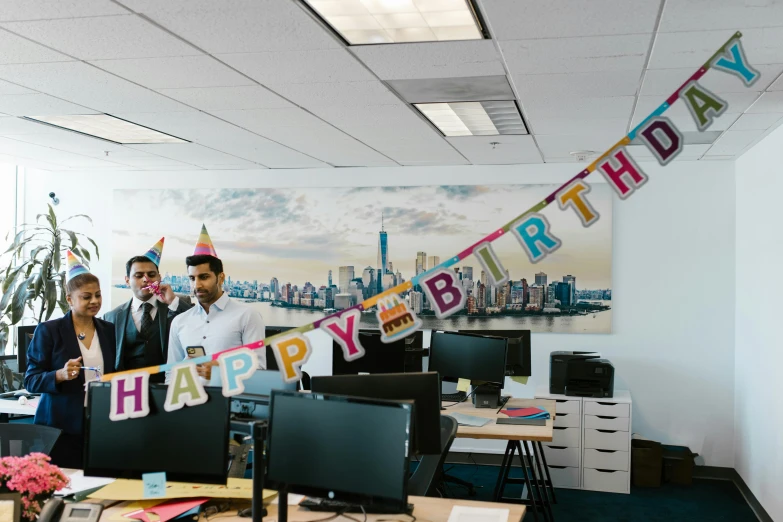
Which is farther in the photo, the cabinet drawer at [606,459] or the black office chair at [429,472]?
the cabinet drawer at [606,459]

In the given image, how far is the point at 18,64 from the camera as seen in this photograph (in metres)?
3.53

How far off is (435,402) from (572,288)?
3.51 meters

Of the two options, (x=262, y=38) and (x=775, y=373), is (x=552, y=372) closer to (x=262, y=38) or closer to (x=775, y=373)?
(x=775, y=373)

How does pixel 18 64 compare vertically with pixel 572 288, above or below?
above

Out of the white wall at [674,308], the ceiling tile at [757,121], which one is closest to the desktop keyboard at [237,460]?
the ceiling tile at [757,121]

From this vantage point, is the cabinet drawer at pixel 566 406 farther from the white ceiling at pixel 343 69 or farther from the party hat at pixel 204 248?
the party hat at pixel 204 248

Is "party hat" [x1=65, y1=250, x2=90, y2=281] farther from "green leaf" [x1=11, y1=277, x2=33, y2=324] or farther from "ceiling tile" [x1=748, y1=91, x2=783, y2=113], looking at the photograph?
"ceiling tile" [x1=748, y1=91, x2=783, y2=113]

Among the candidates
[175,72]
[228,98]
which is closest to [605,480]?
[228,98]

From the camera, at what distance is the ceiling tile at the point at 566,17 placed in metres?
2.61

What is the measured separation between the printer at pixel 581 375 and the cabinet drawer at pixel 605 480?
0.57 m

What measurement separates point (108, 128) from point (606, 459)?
4293 millimetres

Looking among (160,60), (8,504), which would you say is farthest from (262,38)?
(8,504)

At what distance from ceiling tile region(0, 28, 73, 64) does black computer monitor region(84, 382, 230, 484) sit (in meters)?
1.46

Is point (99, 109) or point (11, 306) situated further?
point (11, 306)
